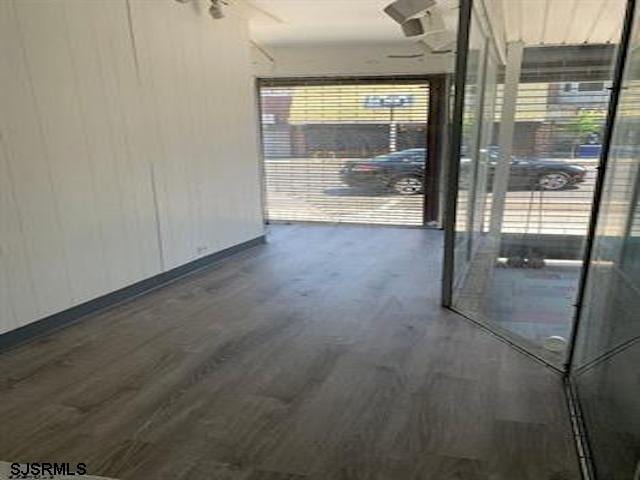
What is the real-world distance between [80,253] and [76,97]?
1066mm

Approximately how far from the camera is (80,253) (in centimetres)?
340

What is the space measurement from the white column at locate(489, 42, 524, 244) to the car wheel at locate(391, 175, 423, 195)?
1410 mm

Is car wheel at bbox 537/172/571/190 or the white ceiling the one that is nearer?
car wheel at bbox 537/172/571/190

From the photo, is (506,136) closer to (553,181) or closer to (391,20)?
(553,181)

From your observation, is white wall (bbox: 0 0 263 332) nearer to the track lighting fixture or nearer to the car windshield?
the track lighting fixture

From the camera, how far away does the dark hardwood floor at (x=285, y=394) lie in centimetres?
198

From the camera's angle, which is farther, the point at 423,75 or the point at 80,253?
the point at 423,75

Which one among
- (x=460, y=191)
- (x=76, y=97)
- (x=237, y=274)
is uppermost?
(x=76, y=97)

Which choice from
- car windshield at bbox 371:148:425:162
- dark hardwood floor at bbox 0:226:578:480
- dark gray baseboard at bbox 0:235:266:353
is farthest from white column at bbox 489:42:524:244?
dark gray baseboard at bbox 0:235:266:353

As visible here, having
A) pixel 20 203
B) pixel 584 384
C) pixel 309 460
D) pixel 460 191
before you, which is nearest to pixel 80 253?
pixel 20 203

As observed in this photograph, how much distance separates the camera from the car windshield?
657 cm

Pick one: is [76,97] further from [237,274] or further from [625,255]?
[625,255]

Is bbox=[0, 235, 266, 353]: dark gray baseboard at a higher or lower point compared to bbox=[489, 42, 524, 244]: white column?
lower

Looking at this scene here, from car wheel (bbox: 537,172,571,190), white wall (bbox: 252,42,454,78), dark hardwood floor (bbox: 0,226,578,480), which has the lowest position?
dark hardwood floor (bbox: 0,226,578,480)
